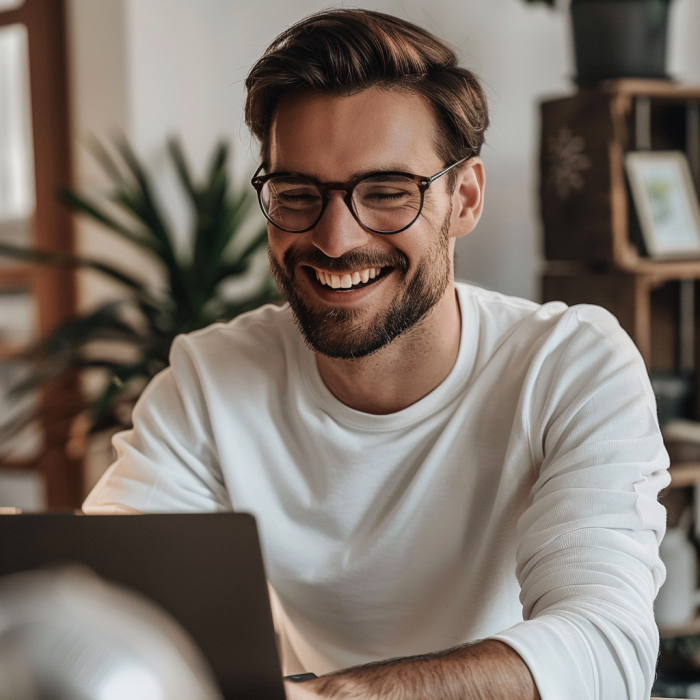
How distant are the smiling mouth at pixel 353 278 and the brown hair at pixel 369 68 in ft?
0.69

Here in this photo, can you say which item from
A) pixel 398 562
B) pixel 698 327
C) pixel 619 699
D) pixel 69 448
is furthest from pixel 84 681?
pixel 698 327

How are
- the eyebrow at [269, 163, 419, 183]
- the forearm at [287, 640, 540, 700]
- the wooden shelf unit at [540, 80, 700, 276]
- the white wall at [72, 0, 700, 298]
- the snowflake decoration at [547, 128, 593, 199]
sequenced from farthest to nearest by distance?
1. the white wall at [72, 0, 700, 298]
2. the snowflake decoration at [547, 128, 593, 199]
3. the wooden shelf unit at [540, 80, 700, 276]
4. the eyebrow at [269, 163, 419, 183]
5. the forearm at [287, 640, 540, 700]

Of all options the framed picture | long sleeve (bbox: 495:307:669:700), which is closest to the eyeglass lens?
long sleeve (bbox: 495:307:669:700)

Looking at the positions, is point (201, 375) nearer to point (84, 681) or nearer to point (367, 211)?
point (367, 211)

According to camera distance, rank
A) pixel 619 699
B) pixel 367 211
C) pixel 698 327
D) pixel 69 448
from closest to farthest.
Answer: pixel 619 699
pixel 367 211
pixel 69 448
pixel 698 327

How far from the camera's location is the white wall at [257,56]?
3.06 meters

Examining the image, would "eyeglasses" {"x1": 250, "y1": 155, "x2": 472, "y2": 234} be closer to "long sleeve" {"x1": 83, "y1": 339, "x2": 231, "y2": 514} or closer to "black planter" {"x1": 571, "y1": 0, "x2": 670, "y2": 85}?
"long sleeve" {"x1": 83, "y1": 339, "x2": 231, "y2": 514}

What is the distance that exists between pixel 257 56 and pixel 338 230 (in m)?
2.11

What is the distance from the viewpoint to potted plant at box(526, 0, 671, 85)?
2611 mm

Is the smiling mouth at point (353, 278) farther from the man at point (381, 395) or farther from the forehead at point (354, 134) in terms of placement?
the forehead at point (354, 134)

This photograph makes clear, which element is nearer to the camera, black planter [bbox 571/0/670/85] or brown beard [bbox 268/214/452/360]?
brown beard [bbox 268/214/452/360]

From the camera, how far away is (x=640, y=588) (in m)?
1.01

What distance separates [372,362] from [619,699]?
22.8 inches

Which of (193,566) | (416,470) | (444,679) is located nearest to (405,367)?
(416,470)
